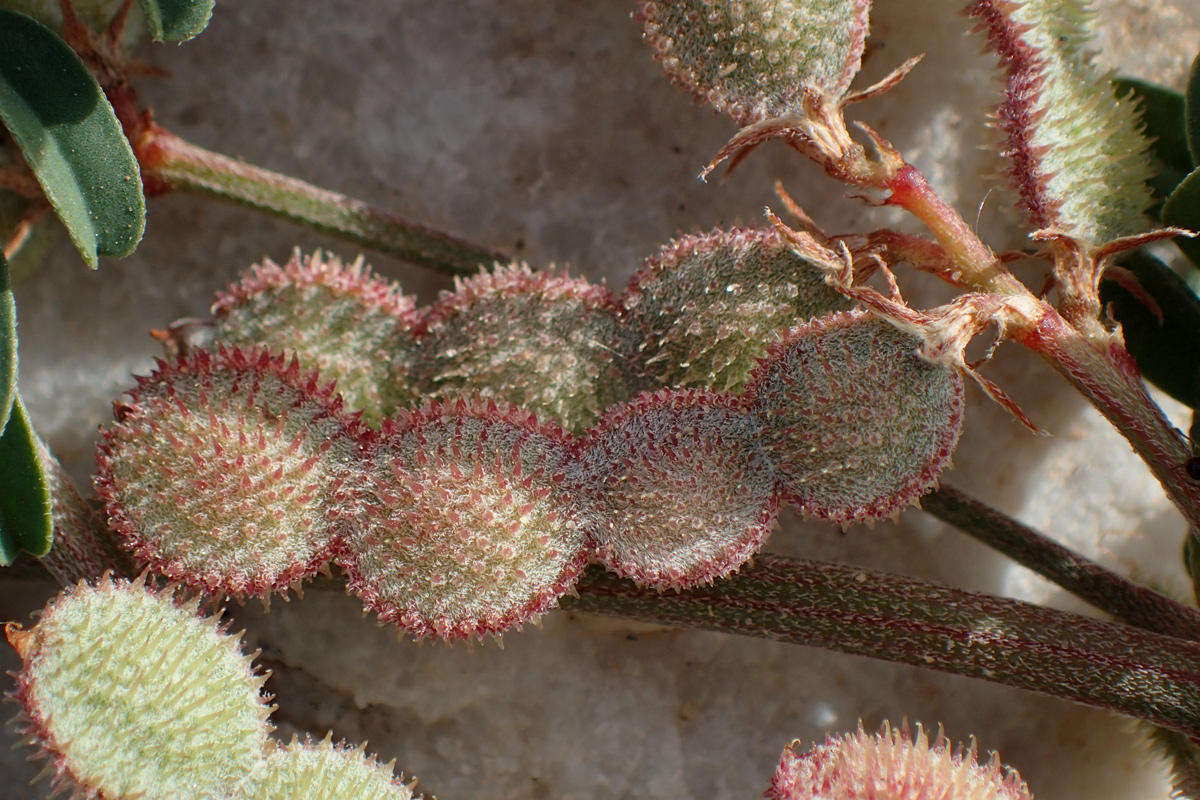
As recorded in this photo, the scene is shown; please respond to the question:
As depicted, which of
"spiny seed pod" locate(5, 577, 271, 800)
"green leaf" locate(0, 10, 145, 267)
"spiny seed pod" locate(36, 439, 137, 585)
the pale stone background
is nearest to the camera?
"spiny seed pod" locate(5, 577, 271, 800)

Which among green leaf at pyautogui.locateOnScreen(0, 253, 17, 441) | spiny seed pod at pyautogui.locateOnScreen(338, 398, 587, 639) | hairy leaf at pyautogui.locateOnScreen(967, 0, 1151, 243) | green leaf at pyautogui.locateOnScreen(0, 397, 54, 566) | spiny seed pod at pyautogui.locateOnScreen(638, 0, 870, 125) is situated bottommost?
green leaf at pyautogui.locateOnScreen(0, 397, 54, 566)

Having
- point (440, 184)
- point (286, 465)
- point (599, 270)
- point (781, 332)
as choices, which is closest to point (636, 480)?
point (781, 332)

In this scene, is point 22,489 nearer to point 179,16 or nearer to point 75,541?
point 75,541

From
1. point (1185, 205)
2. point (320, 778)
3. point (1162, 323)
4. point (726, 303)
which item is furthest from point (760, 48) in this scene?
point (320, 778)

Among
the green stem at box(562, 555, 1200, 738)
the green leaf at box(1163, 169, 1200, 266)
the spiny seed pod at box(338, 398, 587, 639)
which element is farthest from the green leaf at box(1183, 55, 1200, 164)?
the spiny seed pod at box(338, 398, 587, 639)

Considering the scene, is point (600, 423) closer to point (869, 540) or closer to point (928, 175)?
point (869, 540)

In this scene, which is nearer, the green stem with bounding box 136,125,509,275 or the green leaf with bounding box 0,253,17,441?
the green leaf with bounding box 0,253,17,441

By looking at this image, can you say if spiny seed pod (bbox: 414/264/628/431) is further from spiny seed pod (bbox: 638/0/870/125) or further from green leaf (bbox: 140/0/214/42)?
green leaf (bbox: 140/0/214/42)
